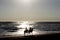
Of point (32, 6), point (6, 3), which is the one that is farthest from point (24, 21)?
point (6, 3)

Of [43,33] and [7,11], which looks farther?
[7,11]

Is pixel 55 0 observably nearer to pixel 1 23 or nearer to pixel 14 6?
pixel 14 6

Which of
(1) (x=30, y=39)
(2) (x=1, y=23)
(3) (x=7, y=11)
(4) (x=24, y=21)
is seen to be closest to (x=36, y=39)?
(1) (x=30, y=39)

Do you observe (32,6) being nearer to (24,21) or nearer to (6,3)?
(24,21)

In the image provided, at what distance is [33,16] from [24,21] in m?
0.16

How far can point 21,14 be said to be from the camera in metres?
1.43

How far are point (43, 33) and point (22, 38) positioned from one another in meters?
0.23

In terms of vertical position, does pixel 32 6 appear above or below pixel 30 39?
above

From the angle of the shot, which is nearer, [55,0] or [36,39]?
[36,39]

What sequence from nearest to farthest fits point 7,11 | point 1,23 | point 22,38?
point 22,38, point 1,23, point 7,11

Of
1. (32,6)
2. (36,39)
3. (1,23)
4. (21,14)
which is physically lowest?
(36,39)

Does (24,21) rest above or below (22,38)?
above

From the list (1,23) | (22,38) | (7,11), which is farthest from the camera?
(7,11)

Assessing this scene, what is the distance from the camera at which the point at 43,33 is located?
1019 millimetres
